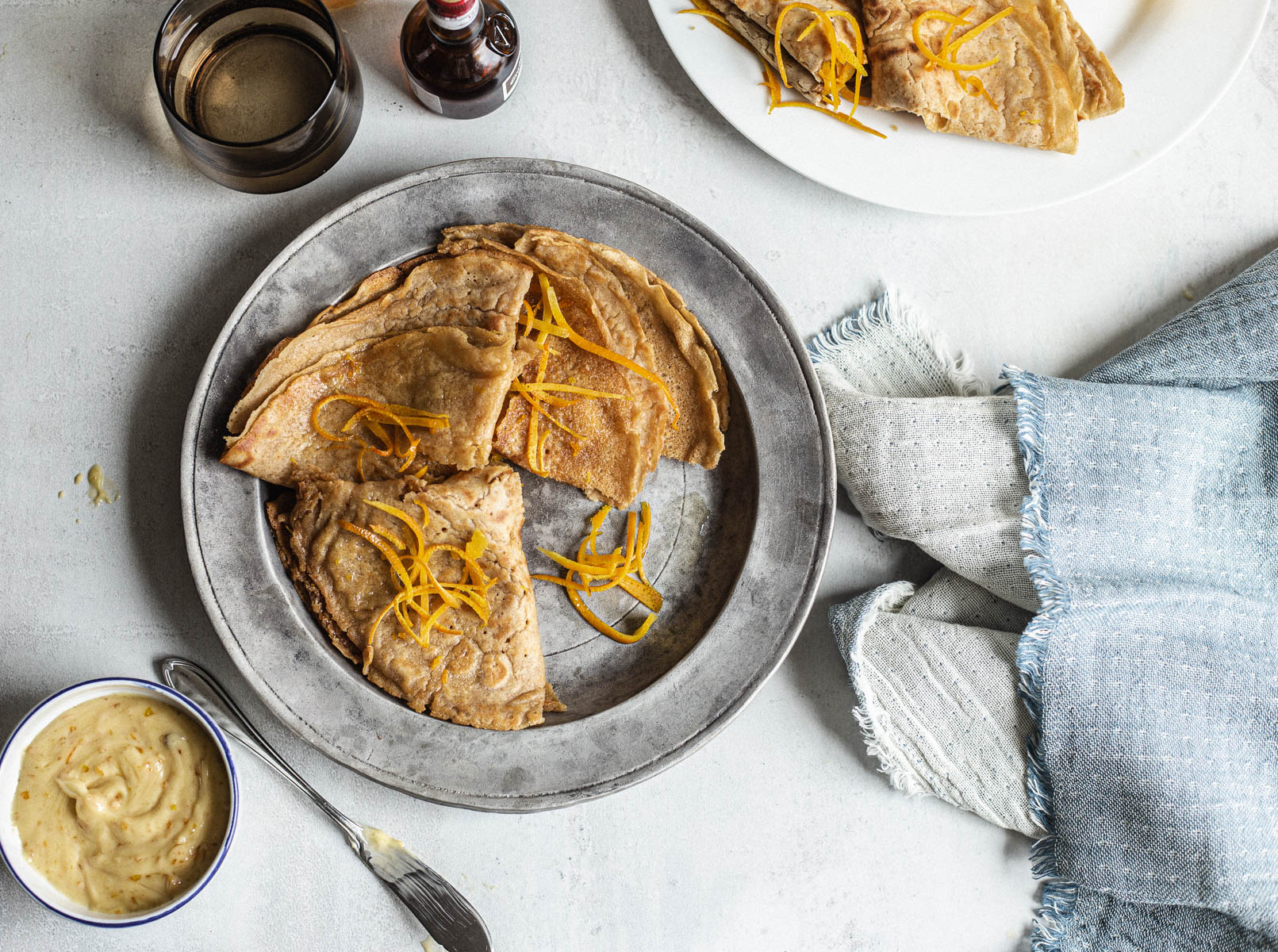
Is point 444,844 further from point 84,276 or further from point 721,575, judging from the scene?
point 84,276

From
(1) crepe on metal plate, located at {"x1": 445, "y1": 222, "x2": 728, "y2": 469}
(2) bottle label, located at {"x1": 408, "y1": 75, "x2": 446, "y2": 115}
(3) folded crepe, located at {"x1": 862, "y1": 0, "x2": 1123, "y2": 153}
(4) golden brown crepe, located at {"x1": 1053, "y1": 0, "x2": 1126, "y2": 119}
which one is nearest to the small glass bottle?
(2) bottle label, located at {"x1": 408, "y1": 75, "x2": 446, "y2": 115}

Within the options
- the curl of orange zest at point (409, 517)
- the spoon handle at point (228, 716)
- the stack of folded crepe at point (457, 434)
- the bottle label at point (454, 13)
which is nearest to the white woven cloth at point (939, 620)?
the stack of folded crepe at point (457, 434)

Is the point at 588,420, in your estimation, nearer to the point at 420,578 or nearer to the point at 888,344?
the point at 420,578

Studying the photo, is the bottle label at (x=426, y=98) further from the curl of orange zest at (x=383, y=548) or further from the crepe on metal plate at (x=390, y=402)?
the curl of orange zest at (x=383, y=548)

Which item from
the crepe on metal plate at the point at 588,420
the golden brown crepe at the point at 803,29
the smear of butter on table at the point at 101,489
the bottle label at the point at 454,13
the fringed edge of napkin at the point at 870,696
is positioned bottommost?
the fringed edge of napkin at the point at 870,696

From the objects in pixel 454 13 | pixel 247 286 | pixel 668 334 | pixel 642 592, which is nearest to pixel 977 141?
pixel 668 334

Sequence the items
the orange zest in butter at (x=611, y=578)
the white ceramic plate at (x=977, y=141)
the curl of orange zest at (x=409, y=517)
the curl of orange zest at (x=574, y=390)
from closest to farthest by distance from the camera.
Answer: the curl of orange zest at (x=409, y=517), the curl of orange zest at (x=574, y=390), the orange zest in butter at (x=611, y=578), the white ceramic plate at (x=977, y=141)

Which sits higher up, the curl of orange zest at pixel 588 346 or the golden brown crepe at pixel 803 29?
the golden brown crepe at pixel 803 29

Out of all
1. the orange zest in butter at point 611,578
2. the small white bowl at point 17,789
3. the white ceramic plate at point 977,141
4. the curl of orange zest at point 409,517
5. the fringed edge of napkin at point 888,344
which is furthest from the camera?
the fringed edge of napkin at point 888,344
